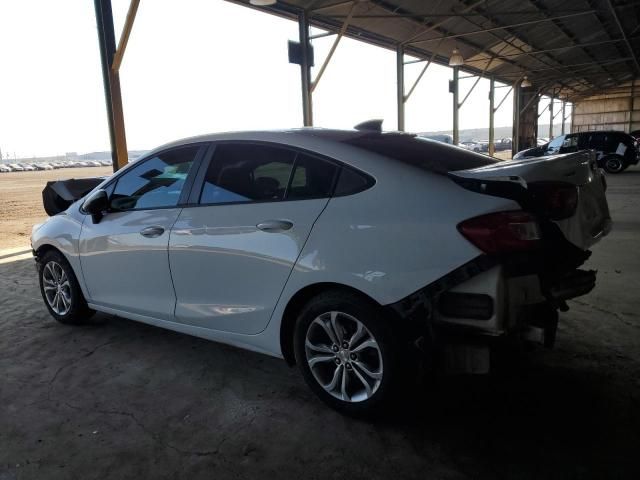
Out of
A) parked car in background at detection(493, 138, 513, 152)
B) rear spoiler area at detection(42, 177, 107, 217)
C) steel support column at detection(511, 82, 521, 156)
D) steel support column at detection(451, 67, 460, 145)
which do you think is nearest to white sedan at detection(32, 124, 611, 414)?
rear spoiler area at detection(42, 177, 107, 217)

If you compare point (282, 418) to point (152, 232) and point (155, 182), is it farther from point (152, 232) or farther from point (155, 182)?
point (155, 182)

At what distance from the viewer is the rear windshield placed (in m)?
2.54

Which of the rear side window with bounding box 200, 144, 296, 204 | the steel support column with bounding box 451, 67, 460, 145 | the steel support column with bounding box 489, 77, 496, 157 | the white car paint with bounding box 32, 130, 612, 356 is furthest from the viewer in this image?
the steel support column with bounding box 489, 77, 496, 157

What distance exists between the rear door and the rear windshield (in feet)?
0.99

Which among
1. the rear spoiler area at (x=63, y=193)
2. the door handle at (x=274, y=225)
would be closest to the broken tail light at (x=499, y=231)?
the door handle at (x=274, y=225)

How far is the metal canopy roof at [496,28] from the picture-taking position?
12.6 metres

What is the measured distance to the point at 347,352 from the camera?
8.13 ft

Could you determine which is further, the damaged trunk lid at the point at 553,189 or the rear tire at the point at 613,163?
the rear tire at the point at 613,163

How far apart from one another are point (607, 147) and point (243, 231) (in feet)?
59.6

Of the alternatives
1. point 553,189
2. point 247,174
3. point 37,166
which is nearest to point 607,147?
point 553,189

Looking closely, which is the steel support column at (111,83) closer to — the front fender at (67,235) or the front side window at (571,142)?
the front fender at (67,235)

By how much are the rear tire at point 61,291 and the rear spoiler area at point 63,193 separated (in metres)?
1.22

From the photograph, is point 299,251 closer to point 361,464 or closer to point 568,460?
point 361,464

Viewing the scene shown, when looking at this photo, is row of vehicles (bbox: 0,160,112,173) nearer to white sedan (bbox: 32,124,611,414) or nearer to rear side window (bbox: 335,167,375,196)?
white sedan (bbox: 32,124,611,414)
